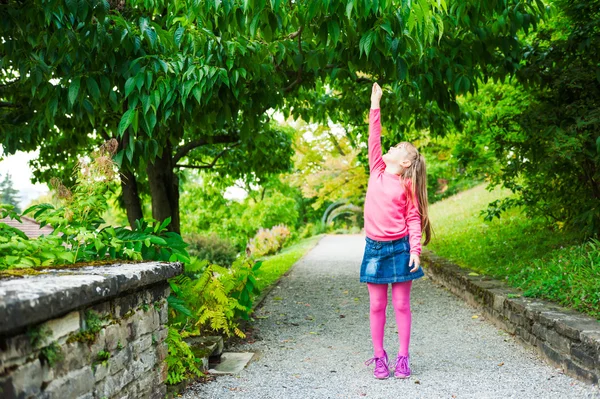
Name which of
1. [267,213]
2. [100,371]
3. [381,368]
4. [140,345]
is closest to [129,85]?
[140,345]

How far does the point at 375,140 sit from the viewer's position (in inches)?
149

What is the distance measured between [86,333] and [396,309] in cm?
219

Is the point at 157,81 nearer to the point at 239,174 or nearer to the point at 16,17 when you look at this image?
the point at 16,17

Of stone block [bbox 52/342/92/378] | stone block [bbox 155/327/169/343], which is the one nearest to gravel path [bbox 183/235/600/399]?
stone block [bbox 155/327/169/343]

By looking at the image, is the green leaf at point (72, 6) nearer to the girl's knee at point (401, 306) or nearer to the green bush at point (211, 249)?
the girl's knee at point (401, 306)

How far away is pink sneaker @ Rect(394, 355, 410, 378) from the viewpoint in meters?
3.79

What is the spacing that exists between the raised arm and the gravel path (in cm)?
159

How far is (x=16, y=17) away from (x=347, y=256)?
1051cm

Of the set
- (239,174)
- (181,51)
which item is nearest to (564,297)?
(181,51)

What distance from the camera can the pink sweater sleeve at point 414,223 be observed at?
3646 millimetres

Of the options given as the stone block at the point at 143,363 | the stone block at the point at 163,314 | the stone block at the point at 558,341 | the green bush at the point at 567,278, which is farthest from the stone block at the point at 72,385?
the green bush at the point at 567,278

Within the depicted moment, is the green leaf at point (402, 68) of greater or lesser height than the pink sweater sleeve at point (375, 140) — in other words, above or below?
above

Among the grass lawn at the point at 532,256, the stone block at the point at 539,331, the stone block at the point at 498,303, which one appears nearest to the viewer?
the stone block at the point at 539,331

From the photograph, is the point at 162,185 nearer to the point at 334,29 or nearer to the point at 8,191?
the point at 334,29
